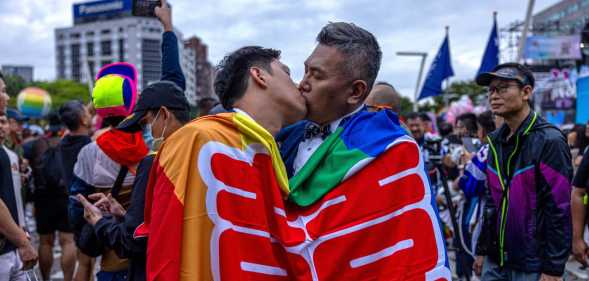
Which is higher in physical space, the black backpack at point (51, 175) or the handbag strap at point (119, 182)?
the handbag strap at point (119, 182)

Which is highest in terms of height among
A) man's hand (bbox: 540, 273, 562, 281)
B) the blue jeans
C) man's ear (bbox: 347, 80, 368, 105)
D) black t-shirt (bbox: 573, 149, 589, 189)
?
man's ear (bbox: 347, 80, 368, 105)

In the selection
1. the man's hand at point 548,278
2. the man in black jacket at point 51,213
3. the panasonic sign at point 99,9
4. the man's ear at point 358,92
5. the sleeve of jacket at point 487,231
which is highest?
the panasonic sign at point 99,9

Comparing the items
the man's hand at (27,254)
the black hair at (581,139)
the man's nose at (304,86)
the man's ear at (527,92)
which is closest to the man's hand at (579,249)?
the man's ear at (527,92)

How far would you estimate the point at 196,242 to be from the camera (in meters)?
1.71

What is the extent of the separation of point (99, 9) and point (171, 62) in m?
140

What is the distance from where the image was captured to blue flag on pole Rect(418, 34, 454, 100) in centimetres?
1450

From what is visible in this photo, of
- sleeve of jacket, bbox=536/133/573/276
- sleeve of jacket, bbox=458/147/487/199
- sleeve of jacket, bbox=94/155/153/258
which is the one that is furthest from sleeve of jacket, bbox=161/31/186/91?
sleeve of jacket, bbox=458/147/487/199

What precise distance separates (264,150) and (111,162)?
1.94 meters

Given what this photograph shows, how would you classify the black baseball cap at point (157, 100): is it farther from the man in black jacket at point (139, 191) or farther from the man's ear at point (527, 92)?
the man's ear at point (527, 92)

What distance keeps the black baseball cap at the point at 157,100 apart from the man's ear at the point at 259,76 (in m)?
0.96

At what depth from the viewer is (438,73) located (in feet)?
48.1

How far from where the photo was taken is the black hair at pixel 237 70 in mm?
2029

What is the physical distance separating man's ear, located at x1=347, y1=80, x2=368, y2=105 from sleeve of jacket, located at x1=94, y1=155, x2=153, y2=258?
3.20ft

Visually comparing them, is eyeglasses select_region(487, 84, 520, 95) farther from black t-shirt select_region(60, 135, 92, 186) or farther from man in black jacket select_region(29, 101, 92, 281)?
man in black jacket select_region(29, 101, 92, 281)
